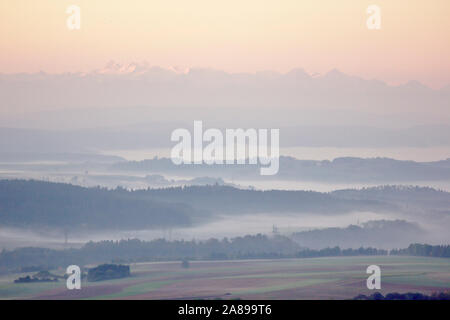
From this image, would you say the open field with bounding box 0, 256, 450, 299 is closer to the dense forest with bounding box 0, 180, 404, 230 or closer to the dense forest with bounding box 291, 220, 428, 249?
the dense forest with bounding box 291, 220, 428, 249

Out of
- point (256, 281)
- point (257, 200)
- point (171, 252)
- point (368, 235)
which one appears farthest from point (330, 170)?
point (256, 281)

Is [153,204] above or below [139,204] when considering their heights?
below

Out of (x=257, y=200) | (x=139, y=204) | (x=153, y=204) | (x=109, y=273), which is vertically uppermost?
(x=257, y=200)

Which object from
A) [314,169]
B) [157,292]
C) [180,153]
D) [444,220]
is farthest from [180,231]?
[180,153]

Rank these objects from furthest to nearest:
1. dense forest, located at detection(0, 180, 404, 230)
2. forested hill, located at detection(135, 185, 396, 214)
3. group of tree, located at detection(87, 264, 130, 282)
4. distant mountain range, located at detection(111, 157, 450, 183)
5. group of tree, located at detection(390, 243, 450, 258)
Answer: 1. distant mountain range, located at detection(111, 157, 450, 183)
2. forested hill, located at detection(135, 185, 396, 214)
3. dense forest, located at detection(0, 180, 404, 230)
4. group of tree, located at detection(390, 243, 450, 258)
5. group of tree, located at detection(87, 264, 130, 282)

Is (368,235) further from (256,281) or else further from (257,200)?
(256,281)

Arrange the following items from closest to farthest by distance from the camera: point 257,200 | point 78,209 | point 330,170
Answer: point 78,209
point 257,200
point 330,170

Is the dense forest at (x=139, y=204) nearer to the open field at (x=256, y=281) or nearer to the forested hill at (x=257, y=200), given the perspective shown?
the forested hill at (x=257, y=200)

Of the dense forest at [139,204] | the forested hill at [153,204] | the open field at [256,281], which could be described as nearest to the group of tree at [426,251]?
the open field at [256,281]

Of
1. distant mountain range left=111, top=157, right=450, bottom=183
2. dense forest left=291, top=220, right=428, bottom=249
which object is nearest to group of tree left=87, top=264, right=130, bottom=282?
dense forest left=291, top=220, right=428, bottom=249
